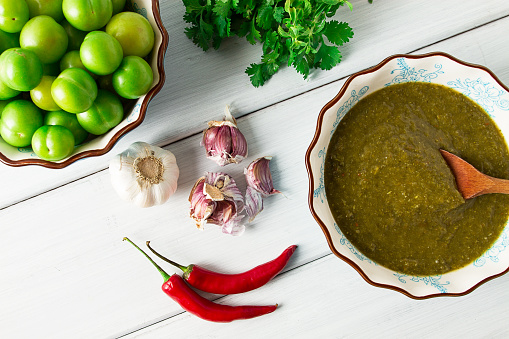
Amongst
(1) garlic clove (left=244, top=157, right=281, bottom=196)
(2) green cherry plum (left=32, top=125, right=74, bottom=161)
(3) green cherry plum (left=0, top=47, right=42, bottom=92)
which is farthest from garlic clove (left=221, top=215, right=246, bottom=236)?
(3) green cherry plum (left=0, top=47, right=42, bottom=92)

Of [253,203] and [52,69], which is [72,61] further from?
[253,203]

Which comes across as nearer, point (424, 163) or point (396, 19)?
point (424, 163)

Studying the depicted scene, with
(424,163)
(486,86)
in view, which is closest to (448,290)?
(424,163)

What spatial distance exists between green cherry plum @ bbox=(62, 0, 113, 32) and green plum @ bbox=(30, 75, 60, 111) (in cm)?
21

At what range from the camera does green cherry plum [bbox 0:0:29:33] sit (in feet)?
4.59

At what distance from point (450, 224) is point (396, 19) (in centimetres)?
91

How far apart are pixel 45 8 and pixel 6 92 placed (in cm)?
32

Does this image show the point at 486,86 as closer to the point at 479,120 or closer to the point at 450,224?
the point at 479,120

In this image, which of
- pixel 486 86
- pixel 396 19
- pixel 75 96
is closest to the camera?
pixel 75 96

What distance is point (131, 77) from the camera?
1473mm

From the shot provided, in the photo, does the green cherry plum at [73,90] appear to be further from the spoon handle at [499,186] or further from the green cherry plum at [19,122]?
the spoon handle at [499,186]

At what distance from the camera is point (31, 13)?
4.89 feet

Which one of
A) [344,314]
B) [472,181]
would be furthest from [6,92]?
[472,181]

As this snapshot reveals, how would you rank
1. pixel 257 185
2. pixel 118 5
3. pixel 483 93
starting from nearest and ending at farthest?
pixel 118 5 → pixel 483 93 → pixel 257 185
